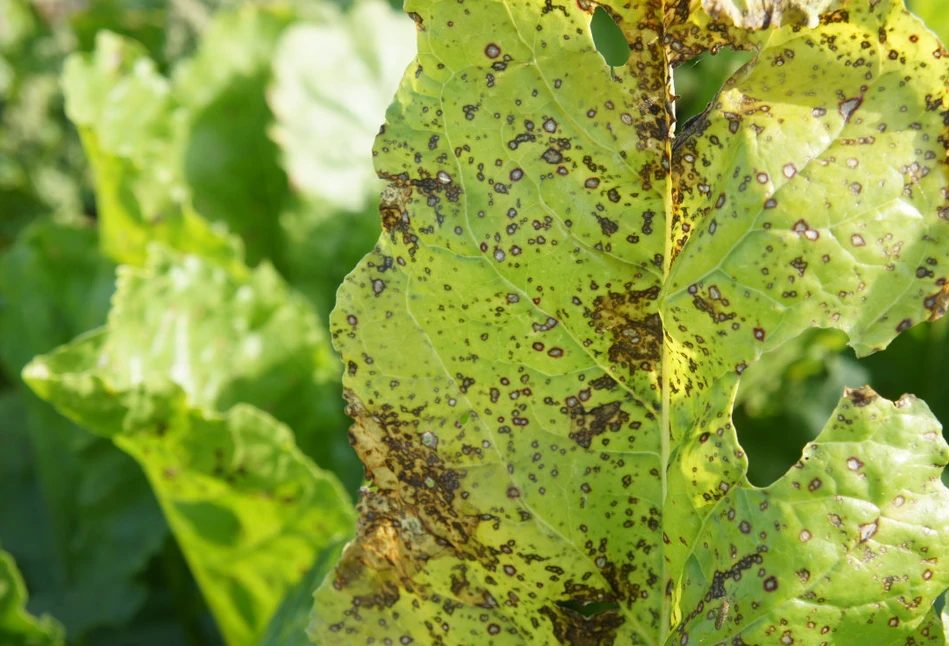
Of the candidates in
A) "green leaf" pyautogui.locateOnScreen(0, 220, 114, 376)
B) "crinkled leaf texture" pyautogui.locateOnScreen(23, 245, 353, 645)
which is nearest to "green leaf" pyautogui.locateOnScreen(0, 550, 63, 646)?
"crinkled leaf texture" pyautogui.locateOnScreen(23, 245, 353, 645)

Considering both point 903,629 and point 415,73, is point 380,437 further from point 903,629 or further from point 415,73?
point 903,629

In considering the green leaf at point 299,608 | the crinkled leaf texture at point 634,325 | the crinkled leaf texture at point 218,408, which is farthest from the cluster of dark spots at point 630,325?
the crinkled leaf texture at point 218,408

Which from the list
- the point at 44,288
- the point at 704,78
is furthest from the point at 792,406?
the point at 44,288

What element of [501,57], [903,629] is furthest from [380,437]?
[903,629]

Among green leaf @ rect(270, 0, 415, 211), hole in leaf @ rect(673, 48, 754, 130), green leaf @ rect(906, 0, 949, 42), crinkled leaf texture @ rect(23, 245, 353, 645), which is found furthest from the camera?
hole in leaf @ rect(673, 48, 754, 130)

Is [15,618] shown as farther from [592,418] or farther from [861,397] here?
[861,397]

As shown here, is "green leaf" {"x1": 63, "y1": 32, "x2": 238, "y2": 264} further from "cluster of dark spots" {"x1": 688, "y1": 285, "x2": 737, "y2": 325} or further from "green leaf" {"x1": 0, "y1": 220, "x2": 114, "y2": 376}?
"cluster of dark spots" {"x1": 688, "y1": 285, "x2": 737, "y2": 325}
